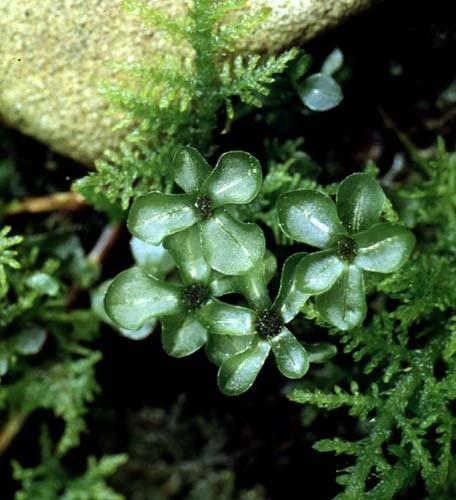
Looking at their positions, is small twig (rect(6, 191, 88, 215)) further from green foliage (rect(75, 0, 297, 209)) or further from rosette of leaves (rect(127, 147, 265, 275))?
rosette of leaves (rect(127, 147, 265, 275))

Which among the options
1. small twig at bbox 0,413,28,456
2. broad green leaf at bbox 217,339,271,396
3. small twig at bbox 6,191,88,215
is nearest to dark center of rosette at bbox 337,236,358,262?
broad green leaf at bbox 217,339,271,396

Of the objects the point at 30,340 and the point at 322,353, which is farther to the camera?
the point at 30,340

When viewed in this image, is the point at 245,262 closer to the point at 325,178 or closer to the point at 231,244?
the point at 231,244

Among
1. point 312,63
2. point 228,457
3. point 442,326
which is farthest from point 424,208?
point 228,457

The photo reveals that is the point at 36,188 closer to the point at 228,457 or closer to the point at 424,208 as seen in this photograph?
the point at 228,457

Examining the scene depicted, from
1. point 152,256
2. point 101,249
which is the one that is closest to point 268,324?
point 152,256

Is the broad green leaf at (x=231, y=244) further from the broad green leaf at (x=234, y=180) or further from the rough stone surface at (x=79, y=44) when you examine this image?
the rough stone surface at (x=79, y=44)
